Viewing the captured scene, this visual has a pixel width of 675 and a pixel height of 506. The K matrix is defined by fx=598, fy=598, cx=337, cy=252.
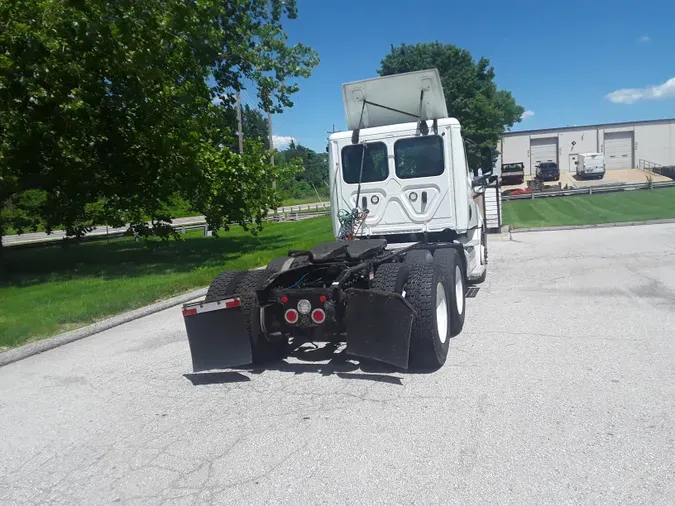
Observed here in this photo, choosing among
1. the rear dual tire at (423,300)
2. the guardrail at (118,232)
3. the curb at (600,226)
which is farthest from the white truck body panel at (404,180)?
the curb at (600,226)

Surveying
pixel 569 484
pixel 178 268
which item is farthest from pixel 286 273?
pixel 178 268

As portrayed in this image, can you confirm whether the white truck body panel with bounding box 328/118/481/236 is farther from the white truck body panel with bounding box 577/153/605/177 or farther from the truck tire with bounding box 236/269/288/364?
the white truck body panel with bounding box 577/153/605/177

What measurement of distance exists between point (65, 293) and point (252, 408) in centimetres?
826

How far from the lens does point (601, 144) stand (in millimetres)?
66125

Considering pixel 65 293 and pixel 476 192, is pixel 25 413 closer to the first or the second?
pixel 65 293

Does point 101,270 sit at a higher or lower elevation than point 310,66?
lower

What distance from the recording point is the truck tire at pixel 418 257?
265 inches

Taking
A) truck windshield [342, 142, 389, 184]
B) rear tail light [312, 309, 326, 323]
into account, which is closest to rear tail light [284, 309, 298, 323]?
rear tail light [312, 309, 326, 323]

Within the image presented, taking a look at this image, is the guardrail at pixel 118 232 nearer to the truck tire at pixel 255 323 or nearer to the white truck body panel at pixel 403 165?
the white truck body panel at pixel 403 165

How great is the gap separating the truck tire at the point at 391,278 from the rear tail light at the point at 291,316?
2.67 feet

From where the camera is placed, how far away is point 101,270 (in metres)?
15.8

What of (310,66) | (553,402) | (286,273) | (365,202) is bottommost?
(553,402)

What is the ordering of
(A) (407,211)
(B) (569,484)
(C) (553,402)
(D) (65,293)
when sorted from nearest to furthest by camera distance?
(B) (569,484) < (C) (553,402) < (A) (407,211) < (D) (65,293)

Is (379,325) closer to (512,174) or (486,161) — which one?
(486,161)
